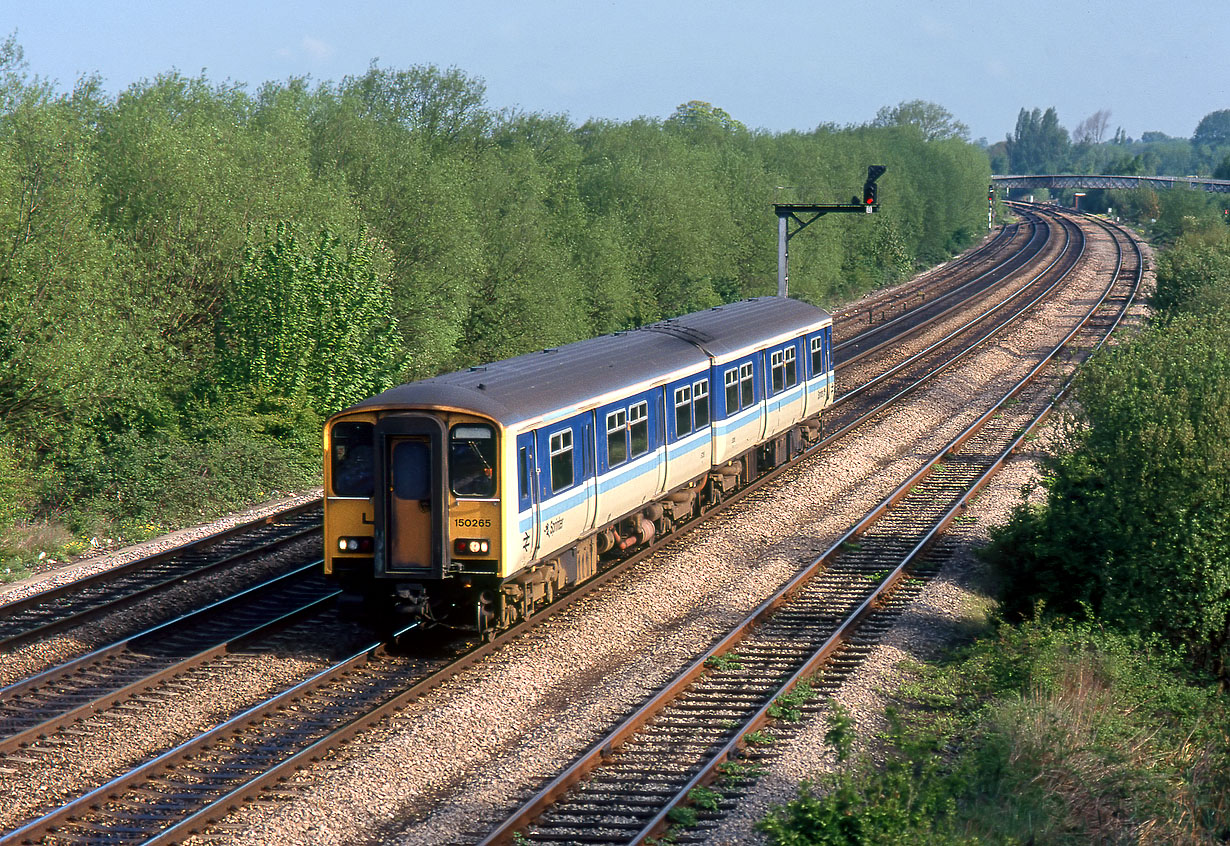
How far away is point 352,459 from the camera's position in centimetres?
1404

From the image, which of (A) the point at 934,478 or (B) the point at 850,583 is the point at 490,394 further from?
(A) the point at 934,478

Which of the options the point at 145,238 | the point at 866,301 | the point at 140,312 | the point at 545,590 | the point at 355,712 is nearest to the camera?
the point at 355,712

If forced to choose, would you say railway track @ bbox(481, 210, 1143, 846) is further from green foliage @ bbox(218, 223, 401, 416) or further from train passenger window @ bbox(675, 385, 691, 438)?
green foliage @ bbox(218, 223, 401, 416)

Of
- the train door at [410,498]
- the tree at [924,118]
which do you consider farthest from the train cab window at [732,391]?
the tree at [924,118]

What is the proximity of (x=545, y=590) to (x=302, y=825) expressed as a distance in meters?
5.91

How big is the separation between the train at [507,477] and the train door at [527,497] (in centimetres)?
3

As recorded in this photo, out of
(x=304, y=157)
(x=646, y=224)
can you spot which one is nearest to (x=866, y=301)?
(x=646, y=224)

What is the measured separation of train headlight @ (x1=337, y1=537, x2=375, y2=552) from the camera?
45.9ft

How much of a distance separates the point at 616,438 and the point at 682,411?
2.63 m

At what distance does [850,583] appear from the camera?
17547mm

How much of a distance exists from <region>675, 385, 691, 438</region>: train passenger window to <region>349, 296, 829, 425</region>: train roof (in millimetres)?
359

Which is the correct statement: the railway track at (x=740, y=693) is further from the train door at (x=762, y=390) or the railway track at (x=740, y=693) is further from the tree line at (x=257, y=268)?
the tree line at (x=257, y=268)

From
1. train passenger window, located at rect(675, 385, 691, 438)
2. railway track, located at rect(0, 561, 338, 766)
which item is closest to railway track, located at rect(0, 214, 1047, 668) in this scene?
railway track, located at rect(0, 561, 338, 766)

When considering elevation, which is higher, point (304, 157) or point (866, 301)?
point (304, 157)
